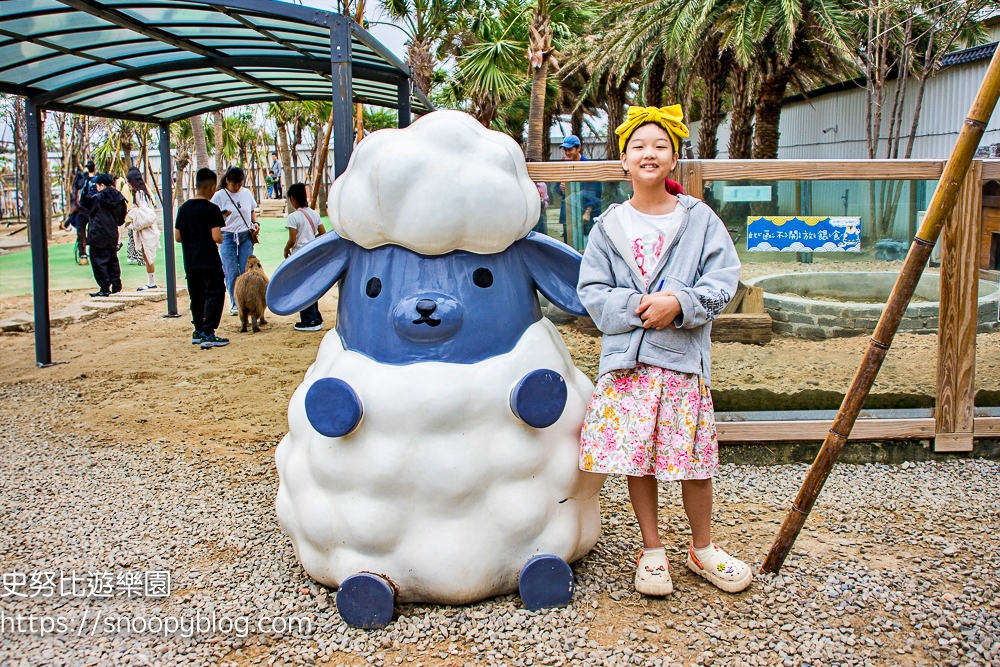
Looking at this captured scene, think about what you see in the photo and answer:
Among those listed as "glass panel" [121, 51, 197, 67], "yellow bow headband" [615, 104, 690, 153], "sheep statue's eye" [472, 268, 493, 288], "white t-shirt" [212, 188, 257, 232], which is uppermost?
"glass panel" [121, 51, 197, 67]

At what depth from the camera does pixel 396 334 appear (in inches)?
95.3

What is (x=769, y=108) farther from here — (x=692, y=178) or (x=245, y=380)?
(x=245, y=380)

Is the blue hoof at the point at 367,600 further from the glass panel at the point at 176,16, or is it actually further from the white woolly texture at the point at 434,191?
the glass panel at the point at 176,16

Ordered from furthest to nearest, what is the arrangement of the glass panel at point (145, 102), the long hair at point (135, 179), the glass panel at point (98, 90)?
the long hair at point (135, 179) → the glass panel at point (145, 102) → the glass panel at point (98, 90)

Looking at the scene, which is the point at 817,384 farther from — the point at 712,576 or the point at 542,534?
the point at 542,534

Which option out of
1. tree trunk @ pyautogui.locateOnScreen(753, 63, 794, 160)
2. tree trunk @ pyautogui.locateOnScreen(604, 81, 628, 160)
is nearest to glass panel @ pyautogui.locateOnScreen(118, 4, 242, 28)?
tree trunk @ pyautogui.locateOnScreen(753, 63, 794, 160)

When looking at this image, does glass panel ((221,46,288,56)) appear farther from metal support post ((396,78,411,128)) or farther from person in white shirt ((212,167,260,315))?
person in white shirt ((212,167,260,315))

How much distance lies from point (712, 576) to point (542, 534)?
61cm

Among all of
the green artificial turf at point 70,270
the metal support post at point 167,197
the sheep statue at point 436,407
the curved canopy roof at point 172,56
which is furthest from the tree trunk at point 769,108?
the sheep statue at point 436,407

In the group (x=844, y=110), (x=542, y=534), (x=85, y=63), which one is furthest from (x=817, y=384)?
(x=844, y=110)

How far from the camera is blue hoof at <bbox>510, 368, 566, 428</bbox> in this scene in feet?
7.79

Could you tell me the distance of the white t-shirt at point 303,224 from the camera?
714 cm

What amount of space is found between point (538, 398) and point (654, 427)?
36 centimetres

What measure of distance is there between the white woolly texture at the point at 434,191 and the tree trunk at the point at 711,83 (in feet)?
40.7
